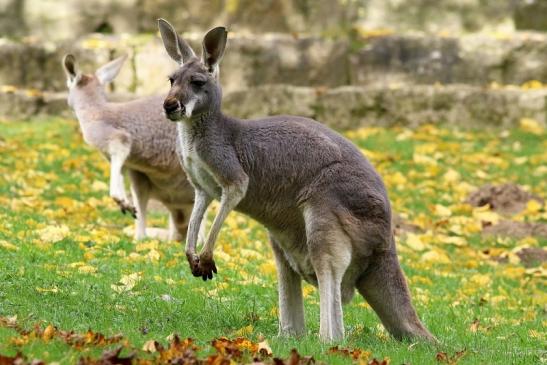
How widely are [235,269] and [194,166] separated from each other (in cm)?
229

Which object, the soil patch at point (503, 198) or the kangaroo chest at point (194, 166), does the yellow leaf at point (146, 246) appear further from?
the soil patch at point (503, 198)

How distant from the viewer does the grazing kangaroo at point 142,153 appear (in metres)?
9.73

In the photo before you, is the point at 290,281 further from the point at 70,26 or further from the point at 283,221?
the point at 70,26

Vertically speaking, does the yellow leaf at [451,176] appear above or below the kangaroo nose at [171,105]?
below

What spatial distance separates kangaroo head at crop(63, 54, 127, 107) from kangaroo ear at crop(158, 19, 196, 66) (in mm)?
4126

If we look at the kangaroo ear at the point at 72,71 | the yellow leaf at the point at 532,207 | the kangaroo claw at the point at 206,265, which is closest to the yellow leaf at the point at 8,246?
the kangaroo claw at the point at 206,265

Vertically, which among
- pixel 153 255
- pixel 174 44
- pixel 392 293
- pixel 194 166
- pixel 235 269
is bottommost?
pixel 235 269

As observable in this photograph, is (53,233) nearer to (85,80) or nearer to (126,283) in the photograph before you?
(126,283)

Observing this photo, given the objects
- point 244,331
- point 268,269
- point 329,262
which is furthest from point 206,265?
point 268,269

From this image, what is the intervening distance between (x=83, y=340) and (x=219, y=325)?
1.78 metres

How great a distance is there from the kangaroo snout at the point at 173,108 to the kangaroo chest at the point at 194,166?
31 cm

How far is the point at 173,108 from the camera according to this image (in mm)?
5898

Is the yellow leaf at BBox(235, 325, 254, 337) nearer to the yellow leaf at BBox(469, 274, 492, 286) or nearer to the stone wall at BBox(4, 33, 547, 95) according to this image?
the yellow leaf at BBox(469, 274, 492, 286)

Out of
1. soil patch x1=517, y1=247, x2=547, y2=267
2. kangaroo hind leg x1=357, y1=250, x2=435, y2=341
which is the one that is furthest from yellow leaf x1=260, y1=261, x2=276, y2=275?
soil patch x1=517, y1=247, x2=547, y2=267
